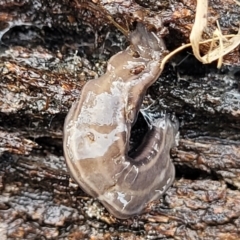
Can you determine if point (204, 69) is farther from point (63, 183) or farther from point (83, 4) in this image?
point (63, 183)

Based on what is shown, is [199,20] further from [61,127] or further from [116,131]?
[61,127]

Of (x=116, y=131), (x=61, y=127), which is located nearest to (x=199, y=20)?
(x=116, y=131)

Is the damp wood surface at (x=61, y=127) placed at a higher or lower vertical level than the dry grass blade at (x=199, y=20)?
lower

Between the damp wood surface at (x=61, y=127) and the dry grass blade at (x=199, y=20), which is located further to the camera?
the damp wood surface at (x=61, y=127)

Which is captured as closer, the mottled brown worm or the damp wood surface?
the mottled brown worm

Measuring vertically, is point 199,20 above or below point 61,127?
above
